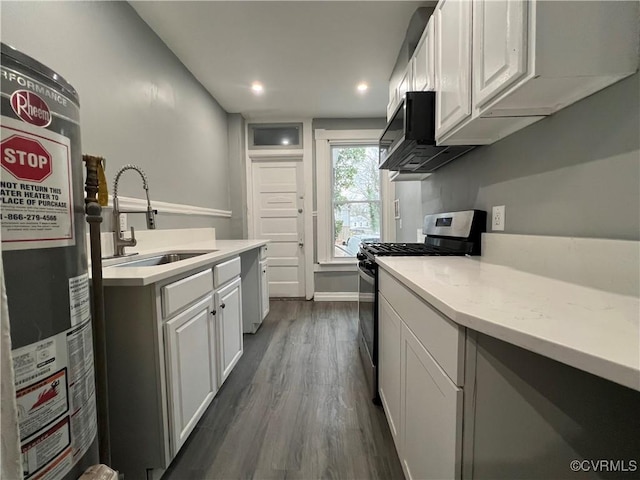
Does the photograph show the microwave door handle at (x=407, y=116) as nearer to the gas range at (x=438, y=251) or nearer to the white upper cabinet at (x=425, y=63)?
the white upper cabinet at (x=425, y=63)

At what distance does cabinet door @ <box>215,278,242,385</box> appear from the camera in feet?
5.48

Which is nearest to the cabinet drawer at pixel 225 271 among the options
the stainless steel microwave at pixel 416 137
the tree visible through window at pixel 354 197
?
the stainless steel microwave at pixel 416 137

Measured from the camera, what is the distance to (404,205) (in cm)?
320

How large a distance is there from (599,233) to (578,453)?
0.63m

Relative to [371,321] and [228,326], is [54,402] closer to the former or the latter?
[228,326]

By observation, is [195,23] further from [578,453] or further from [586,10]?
[578,453]

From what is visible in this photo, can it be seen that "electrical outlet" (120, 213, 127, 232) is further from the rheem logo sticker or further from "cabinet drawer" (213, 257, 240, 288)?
the rheem logo sticker

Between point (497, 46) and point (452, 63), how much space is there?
15.3 inches

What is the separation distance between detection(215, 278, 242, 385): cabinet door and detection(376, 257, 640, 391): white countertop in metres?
1.17

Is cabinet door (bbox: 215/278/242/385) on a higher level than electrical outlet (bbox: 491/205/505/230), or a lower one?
lower

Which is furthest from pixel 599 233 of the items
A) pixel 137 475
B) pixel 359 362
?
pixel 137 475

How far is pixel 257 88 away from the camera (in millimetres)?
3016

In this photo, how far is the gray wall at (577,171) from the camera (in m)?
0.78

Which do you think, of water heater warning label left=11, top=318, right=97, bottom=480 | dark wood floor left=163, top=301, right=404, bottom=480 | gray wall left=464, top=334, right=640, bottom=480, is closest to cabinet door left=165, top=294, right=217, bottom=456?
dark wood floor left=163, top=301, right=404, bottom=480
